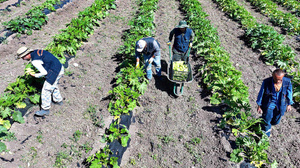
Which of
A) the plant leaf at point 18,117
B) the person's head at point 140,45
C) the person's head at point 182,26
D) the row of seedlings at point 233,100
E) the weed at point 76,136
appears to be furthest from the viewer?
the person's head at point 182,26

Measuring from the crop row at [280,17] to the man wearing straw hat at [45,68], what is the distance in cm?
1076

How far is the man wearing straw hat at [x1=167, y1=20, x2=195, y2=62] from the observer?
5594mm

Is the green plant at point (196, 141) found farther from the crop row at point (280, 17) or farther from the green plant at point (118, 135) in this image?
the crop row at point (280, 17)

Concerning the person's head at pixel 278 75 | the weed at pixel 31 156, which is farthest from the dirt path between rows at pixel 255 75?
the weed at pixel 31 156

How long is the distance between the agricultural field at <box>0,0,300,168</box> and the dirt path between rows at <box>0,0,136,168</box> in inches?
0.9

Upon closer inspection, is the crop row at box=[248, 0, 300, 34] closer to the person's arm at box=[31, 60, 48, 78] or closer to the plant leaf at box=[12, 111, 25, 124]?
the person's arm at box=[31, 60, 48, 78]

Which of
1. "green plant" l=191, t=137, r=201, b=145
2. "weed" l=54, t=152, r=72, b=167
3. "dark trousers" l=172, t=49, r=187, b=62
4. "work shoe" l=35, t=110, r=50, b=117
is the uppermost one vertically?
"dark trousers" l=172, t=49, r=187, b=62

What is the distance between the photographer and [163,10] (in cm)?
1211

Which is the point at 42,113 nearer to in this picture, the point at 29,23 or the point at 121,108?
the point at 121,108

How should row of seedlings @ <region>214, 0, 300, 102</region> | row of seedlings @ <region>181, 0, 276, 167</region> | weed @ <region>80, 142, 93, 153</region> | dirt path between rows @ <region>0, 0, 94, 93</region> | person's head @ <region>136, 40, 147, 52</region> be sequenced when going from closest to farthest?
1. row of seedlings @ <region>181, 0, 276, 167</region>
2. weed @ <region>80, 142, 93, 153</region>
3. person's head @ <region>136, 40, 147, 52</region>
4. dirt path between rows @ <region>0, 0, 94, 93</region>
5. row of seedlings @ <region>214, 0, 300, 102</region>

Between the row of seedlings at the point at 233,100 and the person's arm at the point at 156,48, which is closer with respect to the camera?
the row of seedlings at the point at 233,100

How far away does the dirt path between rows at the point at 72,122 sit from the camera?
407 cm

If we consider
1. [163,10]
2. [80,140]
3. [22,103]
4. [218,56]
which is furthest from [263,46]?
[22,103]

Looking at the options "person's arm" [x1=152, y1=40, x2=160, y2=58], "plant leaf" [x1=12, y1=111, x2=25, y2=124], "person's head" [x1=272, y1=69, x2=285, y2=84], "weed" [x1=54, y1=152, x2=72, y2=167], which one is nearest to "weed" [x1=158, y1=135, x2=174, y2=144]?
"weed" [x1=54, y1=152, x2=72, y2=167]
